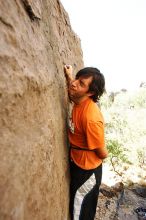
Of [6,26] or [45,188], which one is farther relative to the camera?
[45,188]

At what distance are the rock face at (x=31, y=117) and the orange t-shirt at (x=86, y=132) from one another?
0.29 ft

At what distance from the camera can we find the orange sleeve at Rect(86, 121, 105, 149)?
7.41 ft

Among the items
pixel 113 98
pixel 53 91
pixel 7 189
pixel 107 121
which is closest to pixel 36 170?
pixel 7 189

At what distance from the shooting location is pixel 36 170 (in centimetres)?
162

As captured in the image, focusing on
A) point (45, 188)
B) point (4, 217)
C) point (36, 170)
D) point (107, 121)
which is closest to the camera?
point (4, 217)

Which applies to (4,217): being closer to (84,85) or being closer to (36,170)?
(36,170)

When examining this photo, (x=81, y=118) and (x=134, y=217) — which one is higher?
(x=81, y=118)

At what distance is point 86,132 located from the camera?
227cm

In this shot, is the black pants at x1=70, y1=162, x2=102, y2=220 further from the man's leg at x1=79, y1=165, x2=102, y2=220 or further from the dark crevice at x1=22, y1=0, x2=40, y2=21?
the dark crevice at x1=22, y1=0, x2=40, y2=21

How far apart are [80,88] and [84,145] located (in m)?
0.46

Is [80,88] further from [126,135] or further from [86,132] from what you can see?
[126,135]

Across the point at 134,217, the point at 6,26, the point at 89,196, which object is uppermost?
the point at 6,26

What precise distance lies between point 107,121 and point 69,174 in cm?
609

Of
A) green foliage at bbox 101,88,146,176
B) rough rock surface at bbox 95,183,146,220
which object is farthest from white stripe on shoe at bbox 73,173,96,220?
green foliage at bbox 101,88,146,176
